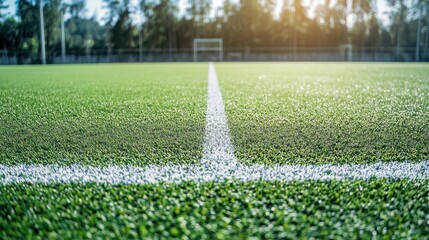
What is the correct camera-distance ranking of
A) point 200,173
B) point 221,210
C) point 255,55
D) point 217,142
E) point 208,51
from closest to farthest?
point 221,210, point 200,173, point 217,142, point 208,51, point 255,55

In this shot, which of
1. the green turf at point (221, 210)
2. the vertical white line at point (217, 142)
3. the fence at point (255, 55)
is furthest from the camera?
the fence at point (255, 55)

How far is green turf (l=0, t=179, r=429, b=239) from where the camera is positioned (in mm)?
865

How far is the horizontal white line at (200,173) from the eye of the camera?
123cm

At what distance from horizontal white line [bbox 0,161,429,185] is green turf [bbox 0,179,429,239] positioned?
57 millimetres

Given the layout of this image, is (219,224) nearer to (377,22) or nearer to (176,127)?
(176,127)

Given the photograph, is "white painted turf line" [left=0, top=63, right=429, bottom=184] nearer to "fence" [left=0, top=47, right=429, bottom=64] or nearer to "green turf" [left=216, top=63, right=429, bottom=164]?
"green turf" [left=216, top=63, right=429, bottom=164]

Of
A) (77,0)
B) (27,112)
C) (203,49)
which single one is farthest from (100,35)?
(27,112)

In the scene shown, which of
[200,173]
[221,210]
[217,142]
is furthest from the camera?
[217,142]

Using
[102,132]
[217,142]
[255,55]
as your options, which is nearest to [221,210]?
[217,142]

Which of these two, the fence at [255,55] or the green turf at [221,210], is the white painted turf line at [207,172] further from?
the fence at [255,55]

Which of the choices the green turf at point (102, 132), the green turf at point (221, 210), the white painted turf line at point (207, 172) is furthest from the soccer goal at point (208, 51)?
the green turf at point (221, 210)

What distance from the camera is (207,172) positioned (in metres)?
1.30

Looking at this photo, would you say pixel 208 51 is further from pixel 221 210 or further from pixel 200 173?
pixel 221 210

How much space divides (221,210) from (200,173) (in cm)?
33
